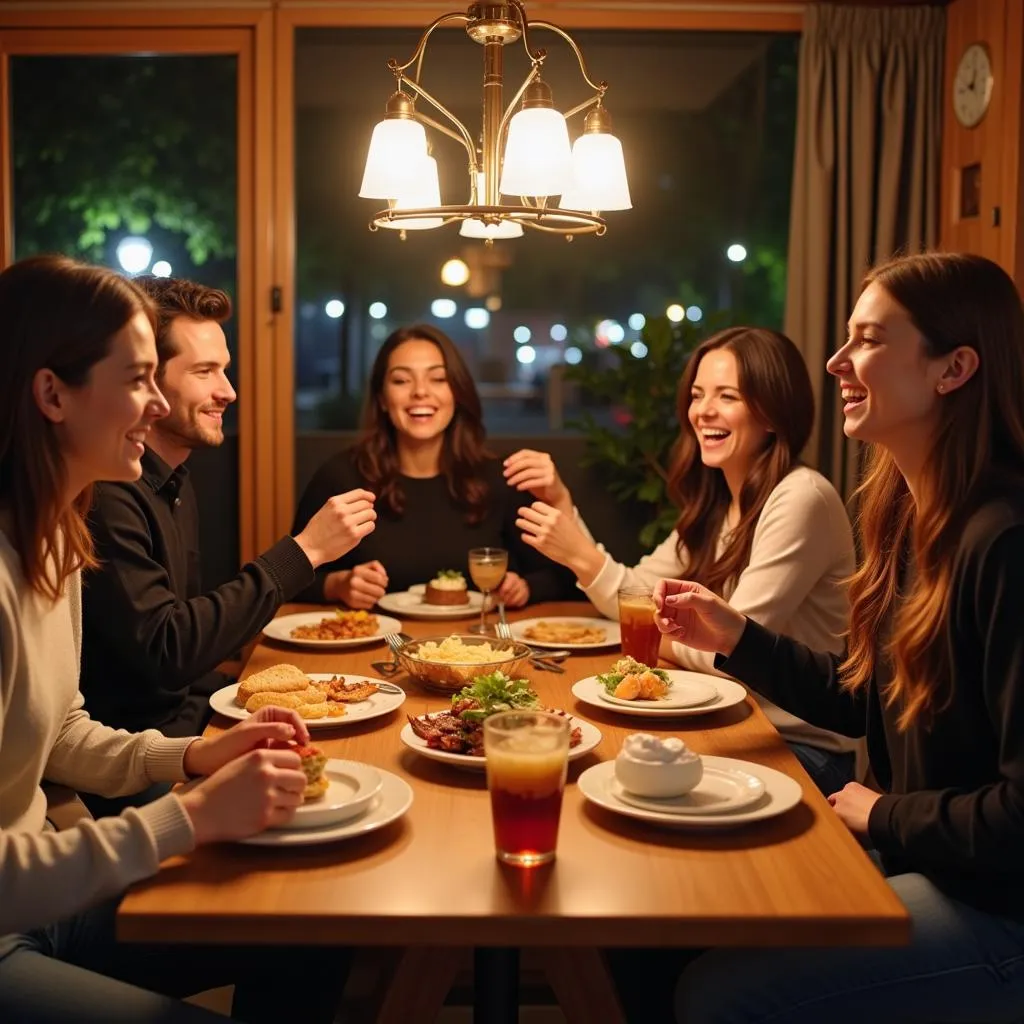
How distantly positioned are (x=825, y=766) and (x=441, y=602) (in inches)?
40.5

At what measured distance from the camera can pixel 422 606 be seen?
3.04 meters

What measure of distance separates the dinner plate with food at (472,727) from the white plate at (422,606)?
0.97 metres

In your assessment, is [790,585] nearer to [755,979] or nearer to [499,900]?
[755,979]

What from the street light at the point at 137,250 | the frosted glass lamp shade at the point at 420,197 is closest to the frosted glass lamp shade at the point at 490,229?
the frosted glass lamp shade at the point at 420,197

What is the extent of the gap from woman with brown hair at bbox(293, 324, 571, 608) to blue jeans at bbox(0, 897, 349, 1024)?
1366mm

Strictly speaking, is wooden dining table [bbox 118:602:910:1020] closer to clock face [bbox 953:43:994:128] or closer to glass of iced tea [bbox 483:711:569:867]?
glass of iced tea [bbox 483:711:569:867]

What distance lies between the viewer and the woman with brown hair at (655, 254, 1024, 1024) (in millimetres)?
1606

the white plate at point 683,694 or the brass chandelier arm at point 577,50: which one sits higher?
the brass chandelier arm at point 577,50

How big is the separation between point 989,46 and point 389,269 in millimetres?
2089

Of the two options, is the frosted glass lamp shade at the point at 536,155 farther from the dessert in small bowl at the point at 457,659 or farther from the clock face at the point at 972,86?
the clock face at the point at 972,86

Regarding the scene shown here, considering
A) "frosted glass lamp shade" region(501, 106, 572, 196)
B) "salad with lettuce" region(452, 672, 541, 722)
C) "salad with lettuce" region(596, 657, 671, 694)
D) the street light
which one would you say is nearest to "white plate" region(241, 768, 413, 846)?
"salad with lettuce" region(452, 672, 541, 722)

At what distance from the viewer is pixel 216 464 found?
4.32m

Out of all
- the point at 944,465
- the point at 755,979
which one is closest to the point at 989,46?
the point at 944,465

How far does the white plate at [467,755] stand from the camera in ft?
5.78
